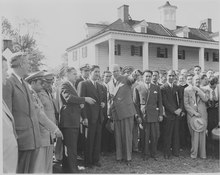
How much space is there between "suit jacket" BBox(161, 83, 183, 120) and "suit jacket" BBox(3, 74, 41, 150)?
3.20 meters

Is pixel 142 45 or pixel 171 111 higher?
pixel 142 45

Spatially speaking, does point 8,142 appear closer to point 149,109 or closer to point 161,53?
point 149,109

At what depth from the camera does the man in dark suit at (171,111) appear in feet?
19.6

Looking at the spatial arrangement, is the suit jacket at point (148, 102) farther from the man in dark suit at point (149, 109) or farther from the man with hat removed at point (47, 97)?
the man with hat removed at point (47, 97)

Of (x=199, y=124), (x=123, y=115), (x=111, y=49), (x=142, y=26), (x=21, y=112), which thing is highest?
(x=142, y=26)

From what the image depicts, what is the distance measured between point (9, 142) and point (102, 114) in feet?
7.86

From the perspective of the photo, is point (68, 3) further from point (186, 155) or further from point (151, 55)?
point (151, 55)

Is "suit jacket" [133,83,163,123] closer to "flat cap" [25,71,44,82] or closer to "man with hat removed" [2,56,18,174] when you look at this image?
"flat cap" [25,71,44,82]

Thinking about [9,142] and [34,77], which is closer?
[9,142]

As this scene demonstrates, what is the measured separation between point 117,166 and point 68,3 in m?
2.89

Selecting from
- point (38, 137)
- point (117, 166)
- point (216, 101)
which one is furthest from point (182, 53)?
point (38, 137)

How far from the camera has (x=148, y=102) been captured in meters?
5.77

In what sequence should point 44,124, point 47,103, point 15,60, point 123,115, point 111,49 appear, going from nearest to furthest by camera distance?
point 15,60, point 44,124, point 47,103, point 123,115, point 111,49

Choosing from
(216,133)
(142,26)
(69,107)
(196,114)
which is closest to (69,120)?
(69,107)
